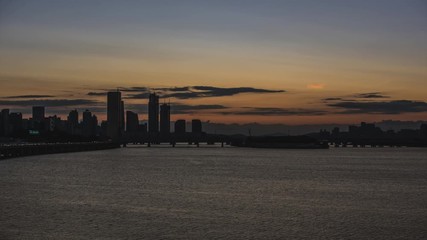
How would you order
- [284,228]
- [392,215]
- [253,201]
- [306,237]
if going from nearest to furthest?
[306,237]
[284,228]
[392,215]
[253,201]

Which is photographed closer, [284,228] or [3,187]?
[284,228]

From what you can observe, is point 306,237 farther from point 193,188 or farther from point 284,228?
point 193,188

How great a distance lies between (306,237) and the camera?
3372 cm

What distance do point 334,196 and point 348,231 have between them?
2234 centimetres

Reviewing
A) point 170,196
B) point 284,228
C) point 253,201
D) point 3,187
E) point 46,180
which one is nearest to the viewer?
point 284,228

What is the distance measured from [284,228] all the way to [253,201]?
14938 millimetres

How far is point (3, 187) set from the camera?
63750 millimetres

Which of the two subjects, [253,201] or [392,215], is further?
[253,201]

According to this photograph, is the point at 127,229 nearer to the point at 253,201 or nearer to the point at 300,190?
the point at 253,201

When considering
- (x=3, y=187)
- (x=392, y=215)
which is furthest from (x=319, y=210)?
(x=3, y=187)

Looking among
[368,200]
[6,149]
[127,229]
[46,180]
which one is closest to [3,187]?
[46,180]


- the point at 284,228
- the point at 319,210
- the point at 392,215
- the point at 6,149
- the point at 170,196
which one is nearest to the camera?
the point at 284,228

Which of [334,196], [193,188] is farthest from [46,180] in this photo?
[334,196]

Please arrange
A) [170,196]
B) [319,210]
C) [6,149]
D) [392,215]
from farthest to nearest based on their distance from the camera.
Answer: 1. [6,149]
2. [170,196]
3. [319,210]
4. [392,215]
